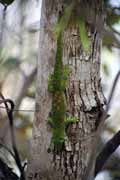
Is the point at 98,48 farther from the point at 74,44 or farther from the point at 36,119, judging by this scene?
the point at 36,119

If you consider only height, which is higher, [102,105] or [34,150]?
[102,105]

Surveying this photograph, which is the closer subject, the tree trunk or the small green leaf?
the small green leaf

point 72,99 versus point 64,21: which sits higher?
point 64,21

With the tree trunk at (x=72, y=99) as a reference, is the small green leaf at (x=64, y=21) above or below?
above

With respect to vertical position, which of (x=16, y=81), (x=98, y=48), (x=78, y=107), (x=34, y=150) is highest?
(x=98, y=48)

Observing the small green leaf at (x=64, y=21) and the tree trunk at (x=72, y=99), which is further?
the tree trunk at (x=72, y=99)

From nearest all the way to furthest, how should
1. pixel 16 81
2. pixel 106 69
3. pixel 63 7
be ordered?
1. pixel 63 7
2. pixel 106 69
3. pixel 16 81

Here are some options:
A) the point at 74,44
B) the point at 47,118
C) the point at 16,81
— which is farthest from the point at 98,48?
the point at 16,81

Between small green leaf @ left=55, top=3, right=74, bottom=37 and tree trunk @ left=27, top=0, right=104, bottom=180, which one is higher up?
small green leaf @ left=55, top=3, right=74, bottom=37
